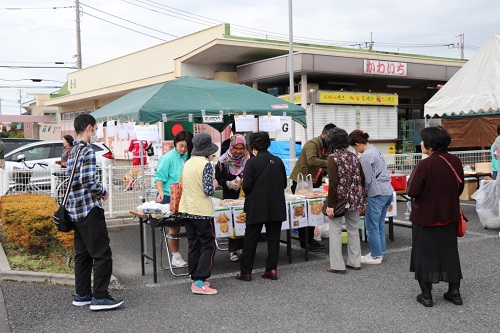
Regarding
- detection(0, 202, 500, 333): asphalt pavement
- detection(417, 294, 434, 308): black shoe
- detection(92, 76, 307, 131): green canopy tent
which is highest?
detection(92, 76, 307, 131): green canopy tent

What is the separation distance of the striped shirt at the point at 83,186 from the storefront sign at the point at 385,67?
15730 millimetres

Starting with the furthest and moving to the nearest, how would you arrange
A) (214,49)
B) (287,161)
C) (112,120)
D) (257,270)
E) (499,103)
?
(214,49) → (287,161) → (499,103) → (112,120) → (257,270)

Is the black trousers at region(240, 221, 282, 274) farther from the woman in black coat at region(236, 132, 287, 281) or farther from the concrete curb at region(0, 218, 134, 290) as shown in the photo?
the concrete curb at region(0, 218, 134, 290)

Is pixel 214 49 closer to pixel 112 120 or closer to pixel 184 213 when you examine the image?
pixel 112 120

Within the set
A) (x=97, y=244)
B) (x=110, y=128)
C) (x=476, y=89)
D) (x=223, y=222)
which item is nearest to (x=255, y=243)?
(x=223, y=222)

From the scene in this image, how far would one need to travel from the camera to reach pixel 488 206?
30.8ft

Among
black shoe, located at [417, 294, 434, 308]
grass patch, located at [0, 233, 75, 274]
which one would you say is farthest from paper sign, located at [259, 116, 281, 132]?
black shoe, located at [417, 294, 434, 308]

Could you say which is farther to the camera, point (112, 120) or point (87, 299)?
point (112, 120)

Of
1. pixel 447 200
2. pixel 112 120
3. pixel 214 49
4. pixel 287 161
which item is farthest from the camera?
pixel 214 49

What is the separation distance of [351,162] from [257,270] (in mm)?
1894

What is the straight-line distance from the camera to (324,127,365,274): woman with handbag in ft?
20.9

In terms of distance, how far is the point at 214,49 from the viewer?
18641 mm

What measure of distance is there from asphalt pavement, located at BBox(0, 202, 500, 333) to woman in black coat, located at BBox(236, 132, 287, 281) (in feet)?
1.25

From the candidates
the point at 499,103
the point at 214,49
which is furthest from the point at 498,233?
the point at 214,49
